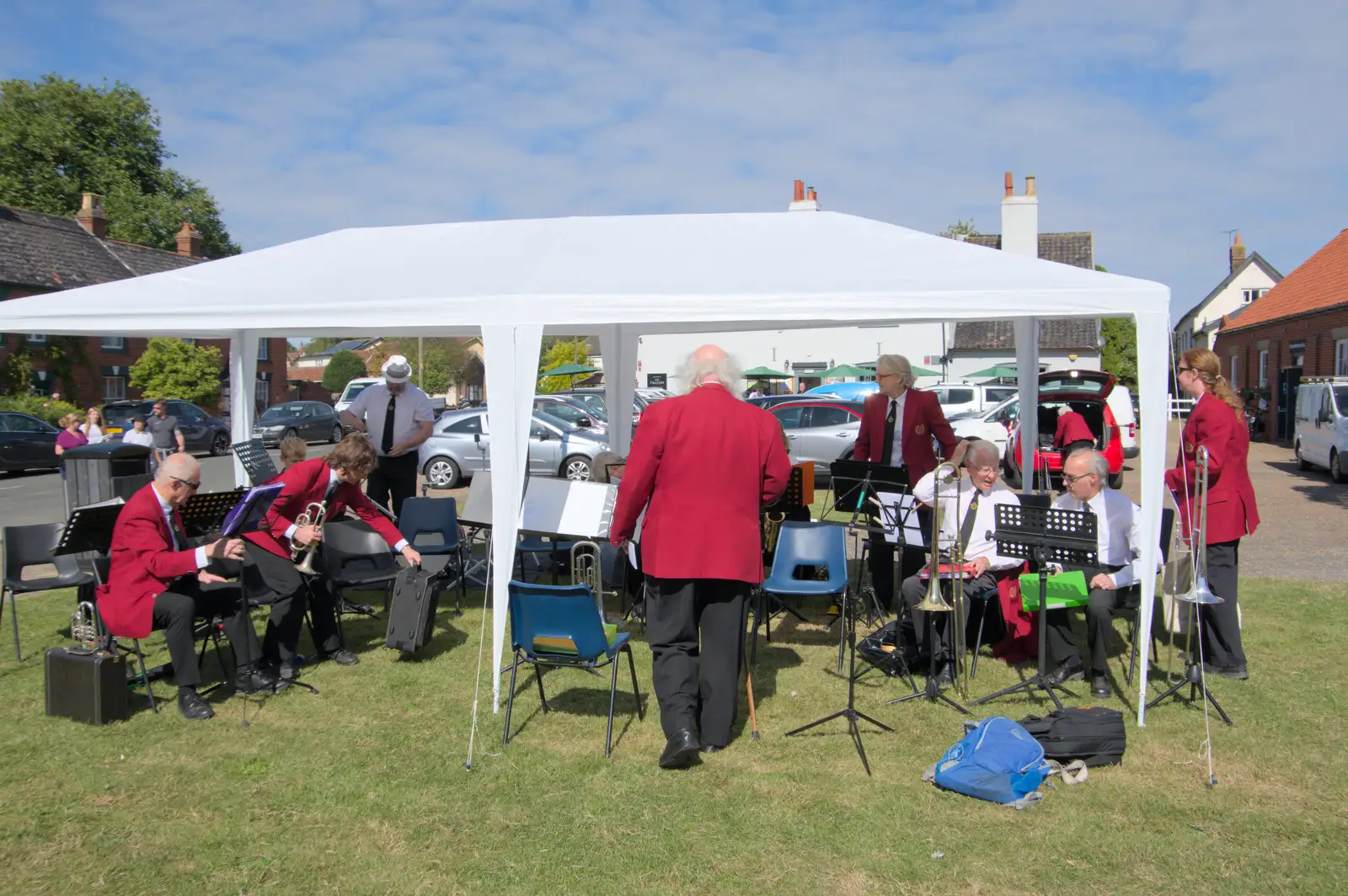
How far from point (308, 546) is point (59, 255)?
29.4m

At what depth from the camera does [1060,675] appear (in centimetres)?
511

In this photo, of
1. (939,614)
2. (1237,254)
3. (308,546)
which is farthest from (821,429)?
(1237,254)

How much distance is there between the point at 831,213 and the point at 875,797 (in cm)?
413

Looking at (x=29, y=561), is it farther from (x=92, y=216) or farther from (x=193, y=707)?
(x=92, y=216)

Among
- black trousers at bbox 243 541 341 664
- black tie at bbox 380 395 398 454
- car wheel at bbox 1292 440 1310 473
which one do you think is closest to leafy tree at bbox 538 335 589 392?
car wheel at bbox 1292 440 1310 473

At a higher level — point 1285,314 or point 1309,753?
point 1285,314

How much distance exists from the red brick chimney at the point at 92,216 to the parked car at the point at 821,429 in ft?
91.0

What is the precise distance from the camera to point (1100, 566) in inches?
201

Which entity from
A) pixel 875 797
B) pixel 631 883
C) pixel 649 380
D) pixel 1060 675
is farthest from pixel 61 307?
pixel 649 380

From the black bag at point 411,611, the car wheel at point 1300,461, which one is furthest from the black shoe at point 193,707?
the car wheel at point 1300,461

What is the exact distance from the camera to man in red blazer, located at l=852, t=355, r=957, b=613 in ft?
21.0

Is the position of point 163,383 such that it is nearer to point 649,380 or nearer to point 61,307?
point 649,380

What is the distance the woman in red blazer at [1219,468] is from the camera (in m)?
4.96

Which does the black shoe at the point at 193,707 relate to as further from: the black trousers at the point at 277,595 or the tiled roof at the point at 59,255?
the tiled roof at the point at 59,255
